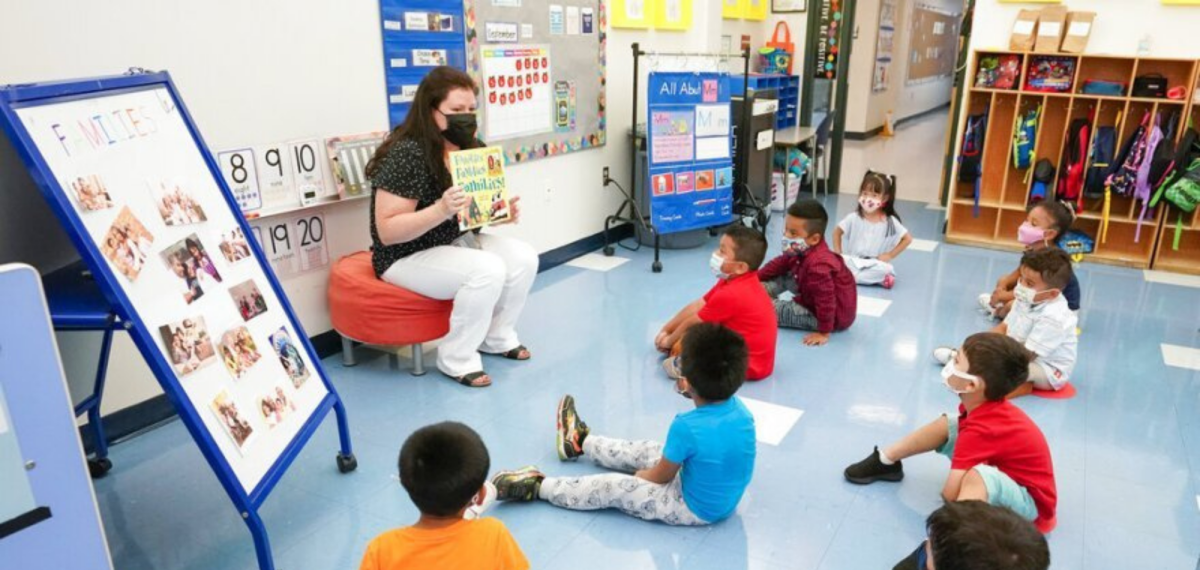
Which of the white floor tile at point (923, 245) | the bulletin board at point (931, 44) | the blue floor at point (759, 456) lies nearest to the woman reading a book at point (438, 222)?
the blue floor at point (759, 456)

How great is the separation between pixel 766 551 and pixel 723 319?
120 centimetres

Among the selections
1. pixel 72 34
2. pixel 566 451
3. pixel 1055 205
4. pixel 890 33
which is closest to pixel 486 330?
pixel 566 451

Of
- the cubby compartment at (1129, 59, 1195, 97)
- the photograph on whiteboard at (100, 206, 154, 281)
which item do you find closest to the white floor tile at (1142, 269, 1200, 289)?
the cubby compartment at (1129, 59, 1195, 97)

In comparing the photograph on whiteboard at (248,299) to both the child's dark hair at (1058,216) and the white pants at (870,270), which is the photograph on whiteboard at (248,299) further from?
the child's dark hair at (1058,216)

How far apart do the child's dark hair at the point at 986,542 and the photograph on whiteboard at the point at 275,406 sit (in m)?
1.68

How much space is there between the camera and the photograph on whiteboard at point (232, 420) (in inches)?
76.3

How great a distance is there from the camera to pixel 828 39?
745 centimetres

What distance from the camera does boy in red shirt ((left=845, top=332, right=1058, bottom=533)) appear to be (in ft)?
7.23

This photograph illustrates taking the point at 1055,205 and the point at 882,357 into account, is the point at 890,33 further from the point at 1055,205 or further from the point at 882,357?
the point at 882,357

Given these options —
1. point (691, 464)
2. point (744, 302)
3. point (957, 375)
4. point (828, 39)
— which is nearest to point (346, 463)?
point (691, 464)

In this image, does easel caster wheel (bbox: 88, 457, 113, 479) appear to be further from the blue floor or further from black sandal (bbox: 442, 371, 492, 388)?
black sandal (bbox: 442, 371, 492, 388)

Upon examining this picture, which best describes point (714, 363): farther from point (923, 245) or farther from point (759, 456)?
point (923, 245)

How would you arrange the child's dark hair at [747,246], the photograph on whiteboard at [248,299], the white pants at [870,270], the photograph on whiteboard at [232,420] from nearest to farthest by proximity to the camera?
the photograph on whiteboard at [232,420] < the photograph on whiteboard at [248,299] < the child's dark hair at [747,246] < the white pants at [870,270]

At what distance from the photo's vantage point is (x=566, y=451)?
2676 mm
